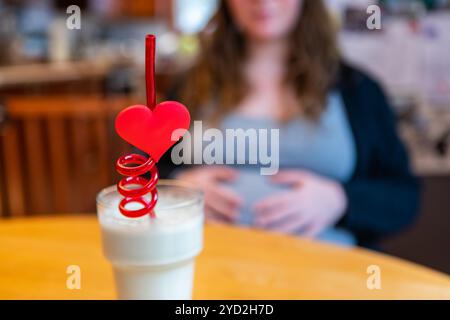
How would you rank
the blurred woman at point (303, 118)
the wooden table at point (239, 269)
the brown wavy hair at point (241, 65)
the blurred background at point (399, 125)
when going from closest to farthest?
the wooden table at point (239, 269)
the blurred woman at point (303, 118)
the brown wavy hair at point (241, 65)
the blurred background at point (399, 125)

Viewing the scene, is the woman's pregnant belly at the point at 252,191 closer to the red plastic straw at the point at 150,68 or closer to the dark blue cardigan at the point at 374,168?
the dark blue cardigan at the point at 374,168

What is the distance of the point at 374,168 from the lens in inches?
46.0

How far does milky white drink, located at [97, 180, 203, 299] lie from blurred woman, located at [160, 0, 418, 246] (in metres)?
0.44

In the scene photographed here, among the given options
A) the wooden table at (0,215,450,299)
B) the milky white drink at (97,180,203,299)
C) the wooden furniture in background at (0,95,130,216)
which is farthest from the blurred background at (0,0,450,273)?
the milky white drink at (97,180,203,299)

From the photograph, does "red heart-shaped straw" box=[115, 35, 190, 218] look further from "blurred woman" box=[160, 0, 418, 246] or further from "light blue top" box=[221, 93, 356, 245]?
"light blue top" box=[221, 93, 356, 245]

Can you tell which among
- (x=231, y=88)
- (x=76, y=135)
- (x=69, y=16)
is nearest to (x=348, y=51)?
(x=231, y=88)

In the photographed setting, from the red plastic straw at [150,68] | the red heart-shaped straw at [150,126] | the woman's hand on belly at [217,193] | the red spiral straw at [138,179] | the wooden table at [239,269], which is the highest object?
the red plastic straw at [150,68]

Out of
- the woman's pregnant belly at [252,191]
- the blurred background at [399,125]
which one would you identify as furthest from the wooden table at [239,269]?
the blurred background at [399,125]

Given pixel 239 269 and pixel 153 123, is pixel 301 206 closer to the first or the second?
pixel 239 269

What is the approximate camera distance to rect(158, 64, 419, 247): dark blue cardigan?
41.4 inches

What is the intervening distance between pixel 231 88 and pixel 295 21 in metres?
0.21

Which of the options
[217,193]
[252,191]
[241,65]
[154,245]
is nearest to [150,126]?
[154,245]

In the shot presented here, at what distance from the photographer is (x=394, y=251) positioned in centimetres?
157

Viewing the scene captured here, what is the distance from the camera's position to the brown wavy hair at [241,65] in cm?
113
